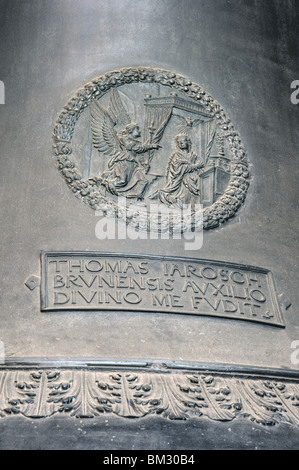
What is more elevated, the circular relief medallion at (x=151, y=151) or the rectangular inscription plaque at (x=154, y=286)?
the circular relief medallion at (x=151, y=151)

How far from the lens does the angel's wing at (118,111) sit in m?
4.90

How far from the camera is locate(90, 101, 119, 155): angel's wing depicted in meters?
4.82

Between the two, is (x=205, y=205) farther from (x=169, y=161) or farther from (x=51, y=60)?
(x=51, y=60)

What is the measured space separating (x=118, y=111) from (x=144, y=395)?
1898 mm

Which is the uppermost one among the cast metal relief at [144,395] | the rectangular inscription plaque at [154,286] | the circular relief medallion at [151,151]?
the circular relief medallion at [151,151]

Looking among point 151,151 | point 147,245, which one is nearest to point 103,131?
point 151,151

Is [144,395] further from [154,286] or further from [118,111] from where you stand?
[118,111]

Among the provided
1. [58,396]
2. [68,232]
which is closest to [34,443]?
[58,396]

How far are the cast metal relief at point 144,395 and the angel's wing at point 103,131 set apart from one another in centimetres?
149

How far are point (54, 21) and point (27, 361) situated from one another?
2.42 m

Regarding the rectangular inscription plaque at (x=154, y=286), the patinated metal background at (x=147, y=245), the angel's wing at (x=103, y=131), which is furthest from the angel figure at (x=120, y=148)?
the rectangular inscription plaque at (x=154, y=286)

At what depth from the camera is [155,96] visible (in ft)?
16.5

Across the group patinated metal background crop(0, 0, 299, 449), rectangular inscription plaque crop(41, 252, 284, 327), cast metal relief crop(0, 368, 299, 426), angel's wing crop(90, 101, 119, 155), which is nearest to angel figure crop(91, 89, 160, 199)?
angel's wing crop(90, 101, 119, 155)

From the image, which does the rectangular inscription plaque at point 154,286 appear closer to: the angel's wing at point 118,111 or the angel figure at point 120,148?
the angel figure at point 120,148
